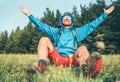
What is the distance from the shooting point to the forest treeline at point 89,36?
170 ft

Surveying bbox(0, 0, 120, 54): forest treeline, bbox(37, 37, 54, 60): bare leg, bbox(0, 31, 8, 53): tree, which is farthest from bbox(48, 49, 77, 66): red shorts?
bbox(0, 31, 8, 53): tree

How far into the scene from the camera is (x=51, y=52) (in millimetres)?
6988

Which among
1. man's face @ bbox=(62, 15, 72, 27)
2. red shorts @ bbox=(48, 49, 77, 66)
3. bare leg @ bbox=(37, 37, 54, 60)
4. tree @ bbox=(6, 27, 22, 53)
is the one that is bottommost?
red shorts @ bbox=(48, 49, 77, 66)

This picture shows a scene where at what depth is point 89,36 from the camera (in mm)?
55219

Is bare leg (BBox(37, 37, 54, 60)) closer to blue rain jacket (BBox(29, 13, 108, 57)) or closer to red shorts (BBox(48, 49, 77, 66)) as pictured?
red shorts (BBox(48, 49, 77, 66))

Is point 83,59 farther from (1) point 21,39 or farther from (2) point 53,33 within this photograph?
(1) point 21,39

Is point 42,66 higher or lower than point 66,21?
lower

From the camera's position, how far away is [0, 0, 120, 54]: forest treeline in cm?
5194

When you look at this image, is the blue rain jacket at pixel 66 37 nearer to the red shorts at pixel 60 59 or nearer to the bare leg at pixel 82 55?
the red shorts at pixel 60 59

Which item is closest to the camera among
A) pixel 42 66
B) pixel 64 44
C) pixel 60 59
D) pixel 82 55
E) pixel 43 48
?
pixel 42 66

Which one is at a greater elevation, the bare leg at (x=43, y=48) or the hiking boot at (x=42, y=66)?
the bare leg at (x=43, y=48)

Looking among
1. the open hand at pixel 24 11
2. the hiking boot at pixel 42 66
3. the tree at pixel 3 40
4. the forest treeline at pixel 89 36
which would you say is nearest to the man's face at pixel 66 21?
the open hand at pixel 24 11

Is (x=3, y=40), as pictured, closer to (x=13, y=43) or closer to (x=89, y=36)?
(x=13, y=43)

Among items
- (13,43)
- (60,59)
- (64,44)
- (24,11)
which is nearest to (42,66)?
(60,59)
